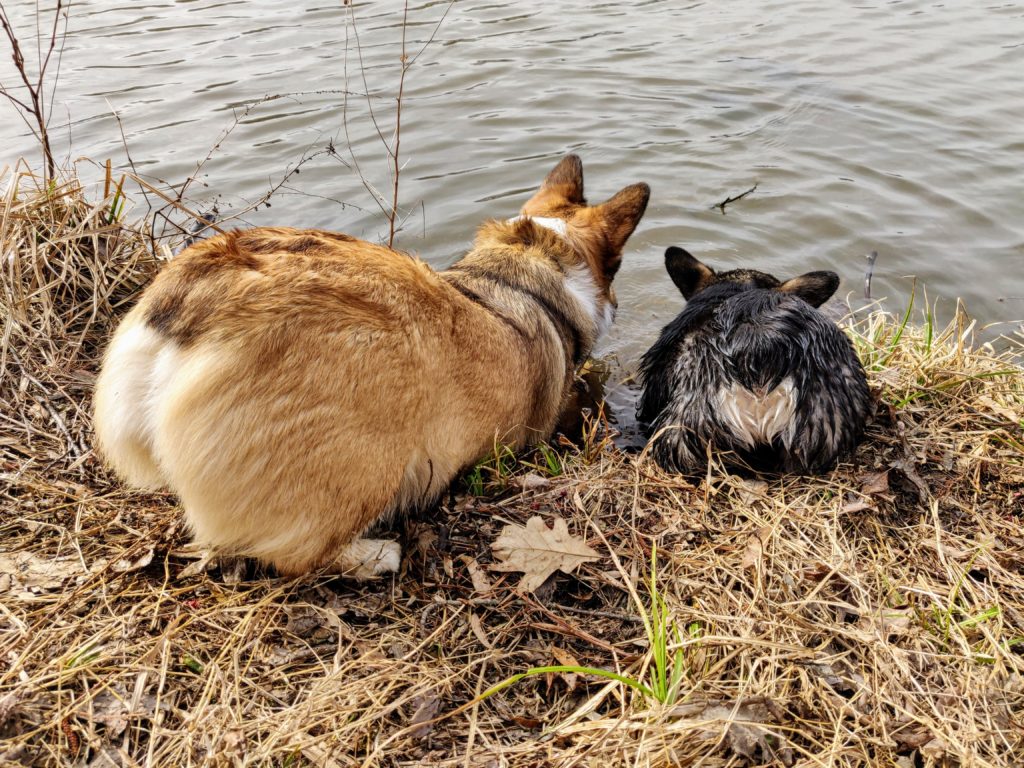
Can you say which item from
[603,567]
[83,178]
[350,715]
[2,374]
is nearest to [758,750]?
[603,567]

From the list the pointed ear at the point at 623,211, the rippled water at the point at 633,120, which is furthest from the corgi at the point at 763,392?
the rippled water at the point at 633,120

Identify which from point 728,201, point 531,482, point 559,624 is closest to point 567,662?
point 559,624

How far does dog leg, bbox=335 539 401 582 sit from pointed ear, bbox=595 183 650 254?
2.09 meters

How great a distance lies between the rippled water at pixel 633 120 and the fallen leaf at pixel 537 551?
2.26 m

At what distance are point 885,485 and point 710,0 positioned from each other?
28.0ft

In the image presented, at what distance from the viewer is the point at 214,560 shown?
2670 mm

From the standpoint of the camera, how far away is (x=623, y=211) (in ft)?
13.1

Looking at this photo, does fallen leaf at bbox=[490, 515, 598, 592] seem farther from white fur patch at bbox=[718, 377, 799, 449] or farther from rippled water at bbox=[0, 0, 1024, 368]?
rippled water at bbox=[0, 0, 1024, 368]

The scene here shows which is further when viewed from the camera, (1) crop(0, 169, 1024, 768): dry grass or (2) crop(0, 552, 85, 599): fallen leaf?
(2) crop(0, 552, 85, 599): fallen leaf

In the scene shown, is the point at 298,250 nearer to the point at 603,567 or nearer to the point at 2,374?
the point at 603,567

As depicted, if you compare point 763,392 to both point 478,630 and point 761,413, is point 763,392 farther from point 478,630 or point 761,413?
point 478,630

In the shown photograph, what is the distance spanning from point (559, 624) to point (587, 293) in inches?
78.3

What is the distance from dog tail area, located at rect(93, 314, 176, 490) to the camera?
2293 millimetres

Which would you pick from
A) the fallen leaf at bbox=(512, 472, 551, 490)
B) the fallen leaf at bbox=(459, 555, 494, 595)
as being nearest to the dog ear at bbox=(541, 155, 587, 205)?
the fallen leaf at bbox=(512, 472, 551, 490)
